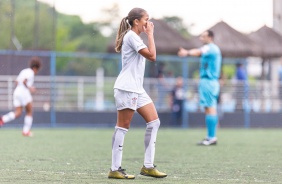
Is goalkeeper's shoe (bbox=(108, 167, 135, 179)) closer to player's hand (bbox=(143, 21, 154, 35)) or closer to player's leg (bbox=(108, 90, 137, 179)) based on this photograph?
player's leg (bbox=(108, 90, 137, 179))

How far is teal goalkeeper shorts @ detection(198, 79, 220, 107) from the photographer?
1552cm

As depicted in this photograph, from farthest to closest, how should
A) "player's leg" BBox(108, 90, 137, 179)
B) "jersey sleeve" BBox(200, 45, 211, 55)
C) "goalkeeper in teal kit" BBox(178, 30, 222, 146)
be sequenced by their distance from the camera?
1. "goalkeeper in teal kit" BBox(178, 30, 222, 146)
2. "jersey sleeve" BBox(200, 45, 211, 55)
3. "player's leg" BBox(108, 90, 137, 179)

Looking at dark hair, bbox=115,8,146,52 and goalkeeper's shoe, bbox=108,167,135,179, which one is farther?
dark hair, bbox=115,8,146,52

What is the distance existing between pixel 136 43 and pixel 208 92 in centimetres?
698

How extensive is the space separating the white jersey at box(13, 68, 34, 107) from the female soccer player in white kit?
31.3 feet

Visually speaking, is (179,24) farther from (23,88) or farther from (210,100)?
(210,100)

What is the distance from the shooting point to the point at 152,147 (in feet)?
29.4

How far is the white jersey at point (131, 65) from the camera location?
8750 millimetres

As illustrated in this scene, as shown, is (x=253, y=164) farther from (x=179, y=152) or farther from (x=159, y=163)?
(x=179, y=152)

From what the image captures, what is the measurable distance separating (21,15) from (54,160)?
28.4 meters

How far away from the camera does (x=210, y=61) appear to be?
15359 mm

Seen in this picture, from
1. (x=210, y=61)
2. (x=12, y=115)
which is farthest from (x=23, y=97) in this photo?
(x=210, y=61)

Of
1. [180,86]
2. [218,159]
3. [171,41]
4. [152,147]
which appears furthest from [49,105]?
[152,147]

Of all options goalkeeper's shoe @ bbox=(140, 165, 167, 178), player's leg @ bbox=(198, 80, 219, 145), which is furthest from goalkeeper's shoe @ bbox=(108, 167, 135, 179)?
player's leg @ bbox=(198, 80, 219, 145)
